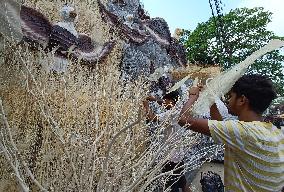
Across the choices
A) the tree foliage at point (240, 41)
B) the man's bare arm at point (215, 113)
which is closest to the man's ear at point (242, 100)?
the man's bare arm at point (215, 113)

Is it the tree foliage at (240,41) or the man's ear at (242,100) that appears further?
the tree foliage at (240,41)

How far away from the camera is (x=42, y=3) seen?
995cm

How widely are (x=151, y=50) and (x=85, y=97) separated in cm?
495

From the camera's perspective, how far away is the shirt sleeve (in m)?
1.97

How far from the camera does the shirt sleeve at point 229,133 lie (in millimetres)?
1971

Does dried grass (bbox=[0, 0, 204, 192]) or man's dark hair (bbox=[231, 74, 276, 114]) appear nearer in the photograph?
man's dark hair (bbox=[231, 74, 276, 114])

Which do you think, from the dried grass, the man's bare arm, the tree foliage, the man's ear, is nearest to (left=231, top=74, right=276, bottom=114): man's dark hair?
the man's ear

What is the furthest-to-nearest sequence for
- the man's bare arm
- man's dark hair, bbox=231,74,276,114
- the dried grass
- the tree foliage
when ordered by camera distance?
the tree foliage < the dried grass < the man's bare arm < man's dark hair, bbox=231,74,276,114

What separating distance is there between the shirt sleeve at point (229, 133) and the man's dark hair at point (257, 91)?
21 cm

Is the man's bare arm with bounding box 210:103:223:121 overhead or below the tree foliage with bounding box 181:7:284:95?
below

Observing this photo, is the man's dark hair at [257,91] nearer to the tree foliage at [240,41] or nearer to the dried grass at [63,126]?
the dried grass at [63,126]

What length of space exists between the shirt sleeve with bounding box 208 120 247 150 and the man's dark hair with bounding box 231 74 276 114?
0.69ft

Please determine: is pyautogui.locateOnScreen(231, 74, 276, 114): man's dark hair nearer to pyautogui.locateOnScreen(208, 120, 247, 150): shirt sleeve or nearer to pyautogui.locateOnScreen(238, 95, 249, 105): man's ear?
pyautogui.locateOnScreen(238, 95, 249, 105): man's ear

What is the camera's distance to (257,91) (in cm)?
213
